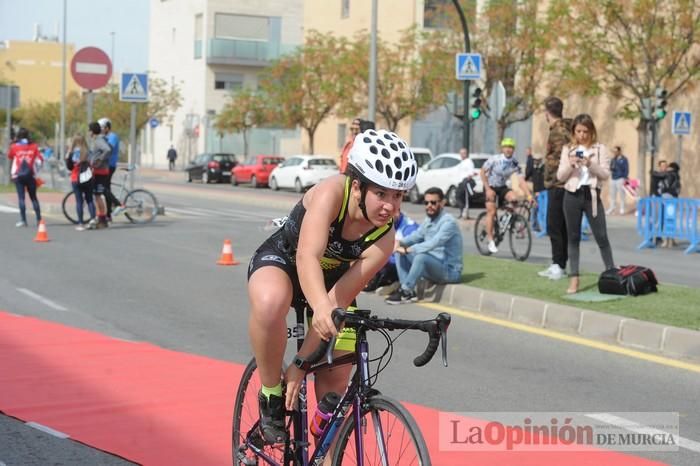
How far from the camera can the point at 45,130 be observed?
103125 mm

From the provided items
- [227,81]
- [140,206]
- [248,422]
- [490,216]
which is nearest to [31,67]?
[227,81]

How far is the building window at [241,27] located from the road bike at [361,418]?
66.3 metres

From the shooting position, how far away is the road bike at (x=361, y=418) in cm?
380

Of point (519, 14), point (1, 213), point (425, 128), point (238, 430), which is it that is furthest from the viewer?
point (425, 128)

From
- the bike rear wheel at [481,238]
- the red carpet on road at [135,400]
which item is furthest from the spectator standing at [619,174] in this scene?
the red carpet on road at [135,400]

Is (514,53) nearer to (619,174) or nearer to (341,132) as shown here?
(619,174)

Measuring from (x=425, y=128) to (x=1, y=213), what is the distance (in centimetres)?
3016

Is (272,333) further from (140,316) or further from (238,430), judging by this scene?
(140,316)

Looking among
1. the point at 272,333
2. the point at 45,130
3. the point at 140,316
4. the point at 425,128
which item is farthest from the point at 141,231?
the point at 45,130

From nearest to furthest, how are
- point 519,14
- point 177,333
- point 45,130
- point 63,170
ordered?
point 177,333, point 63,170, point 519,14, point 45,130

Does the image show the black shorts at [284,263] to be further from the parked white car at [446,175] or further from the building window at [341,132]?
the building window at [341,132]

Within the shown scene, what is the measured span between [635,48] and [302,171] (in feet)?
53.8

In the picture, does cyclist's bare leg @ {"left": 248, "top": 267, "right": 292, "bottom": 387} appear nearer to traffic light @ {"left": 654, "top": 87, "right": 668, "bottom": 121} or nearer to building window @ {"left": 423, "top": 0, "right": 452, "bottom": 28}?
traffic light @ {"left": 654, "top": 87, "right": 668, "bottom": 121}

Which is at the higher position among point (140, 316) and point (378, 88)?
point (378, 88)
